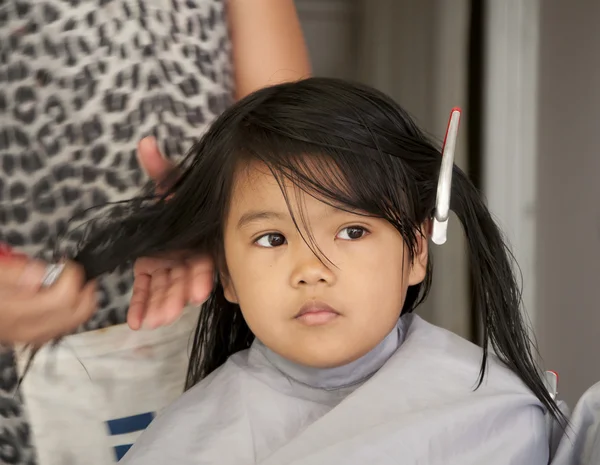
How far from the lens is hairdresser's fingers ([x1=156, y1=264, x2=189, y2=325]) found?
68 centimetres

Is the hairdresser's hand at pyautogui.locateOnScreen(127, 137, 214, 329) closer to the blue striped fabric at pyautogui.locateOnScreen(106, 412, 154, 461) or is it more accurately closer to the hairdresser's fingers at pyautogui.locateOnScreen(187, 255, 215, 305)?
the hairdresser's fingers at pyautogui.locateOnScreen(187, 255, 215, 305)

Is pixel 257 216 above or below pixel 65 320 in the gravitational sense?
above

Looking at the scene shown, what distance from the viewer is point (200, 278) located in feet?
2.26

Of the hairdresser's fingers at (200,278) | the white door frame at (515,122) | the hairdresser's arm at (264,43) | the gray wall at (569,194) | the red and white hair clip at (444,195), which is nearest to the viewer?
the red and white hair clip at (444,195)

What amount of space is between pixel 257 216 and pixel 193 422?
0.65ft

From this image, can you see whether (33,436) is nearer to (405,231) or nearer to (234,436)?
(234,436)

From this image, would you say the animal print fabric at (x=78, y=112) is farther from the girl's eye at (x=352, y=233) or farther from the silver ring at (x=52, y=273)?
the girl's eye at (x=352, y=233)

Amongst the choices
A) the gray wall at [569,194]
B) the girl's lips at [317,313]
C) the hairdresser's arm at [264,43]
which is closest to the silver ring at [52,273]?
the girl's lips at [317,313]

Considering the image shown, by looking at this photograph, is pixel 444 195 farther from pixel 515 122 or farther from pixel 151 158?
pixel 515 122

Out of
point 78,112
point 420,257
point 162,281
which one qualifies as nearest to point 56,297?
point 162,281

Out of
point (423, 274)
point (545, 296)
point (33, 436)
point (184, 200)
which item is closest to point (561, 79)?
point (545, 296)

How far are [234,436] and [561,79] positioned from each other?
0.76m

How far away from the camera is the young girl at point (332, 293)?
58 cm

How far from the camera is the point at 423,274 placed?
657 millimetres
